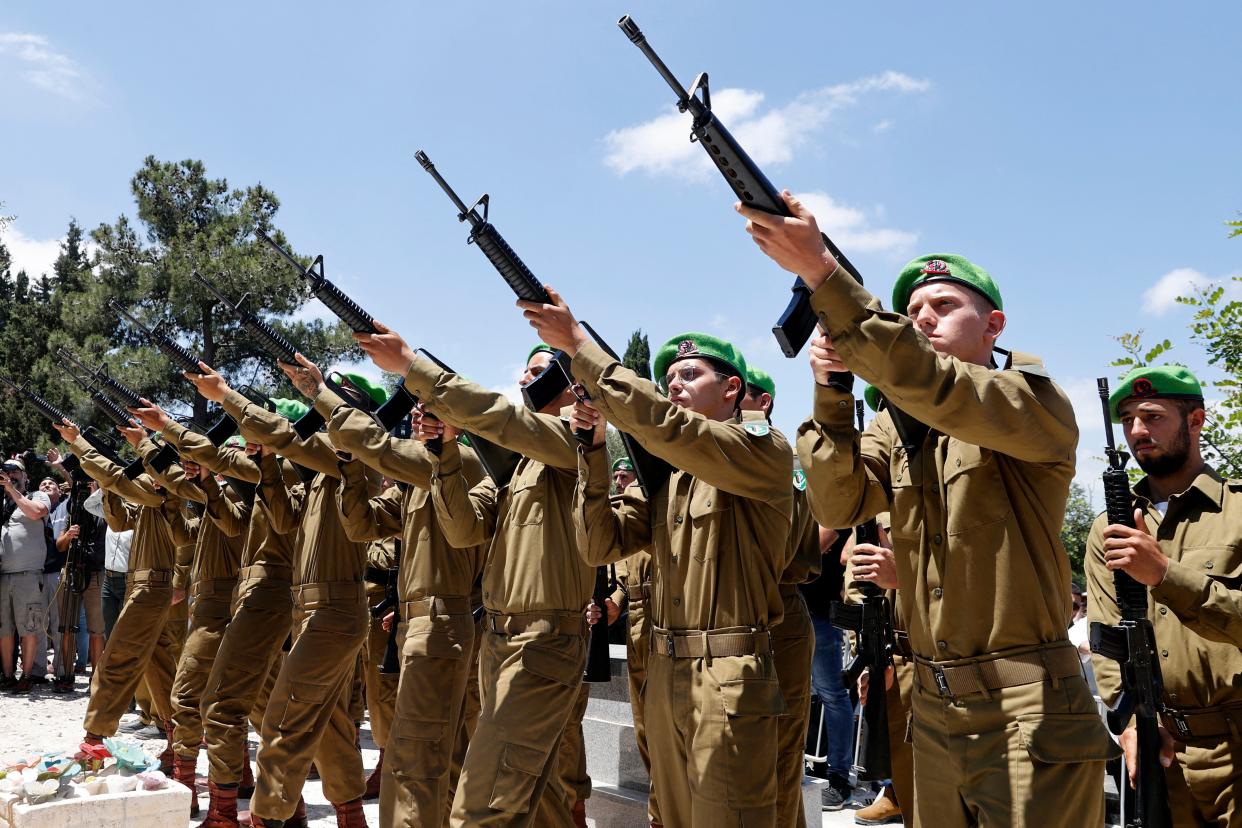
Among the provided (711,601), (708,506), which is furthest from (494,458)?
(711,601)

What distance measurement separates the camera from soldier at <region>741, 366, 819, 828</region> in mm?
4703

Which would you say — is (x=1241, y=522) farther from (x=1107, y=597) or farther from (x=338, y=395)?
A: (x=338, y=395)

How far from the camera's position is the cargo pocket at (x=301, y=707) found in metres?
6.35

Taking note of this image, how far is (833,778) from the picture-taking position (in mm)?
7766

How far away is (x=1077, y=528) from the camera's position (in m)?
24.3

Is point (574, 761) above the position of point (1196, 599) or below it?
below

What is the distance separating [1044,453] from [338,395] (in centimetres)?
524

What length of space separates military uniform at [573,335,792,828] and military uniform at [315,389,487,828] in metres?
1.84

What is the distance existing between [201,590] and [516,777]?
5.16m

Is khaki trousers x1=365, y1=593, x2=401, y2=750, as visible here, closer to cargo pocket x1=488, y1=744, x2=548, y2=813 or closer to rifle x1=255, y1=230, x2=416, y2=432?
rifle x1=255, y1=230, x2=416, y2=432

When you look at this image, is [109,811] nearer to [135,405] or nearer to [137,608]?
[137,608]

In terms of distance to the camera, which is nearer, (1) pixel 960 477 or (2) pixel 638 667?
(1) pixel 960 477

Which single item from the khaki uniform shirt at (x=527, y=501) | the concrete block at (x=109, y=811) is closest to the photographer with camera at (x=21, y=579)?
the concrete block at (x=109, y=811)

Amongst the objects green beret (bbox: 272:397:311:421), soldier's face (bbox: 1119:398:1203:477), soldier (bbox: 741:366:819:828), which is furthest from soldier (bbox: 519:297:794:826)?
green beret (bbox: 272:397:311:421)
